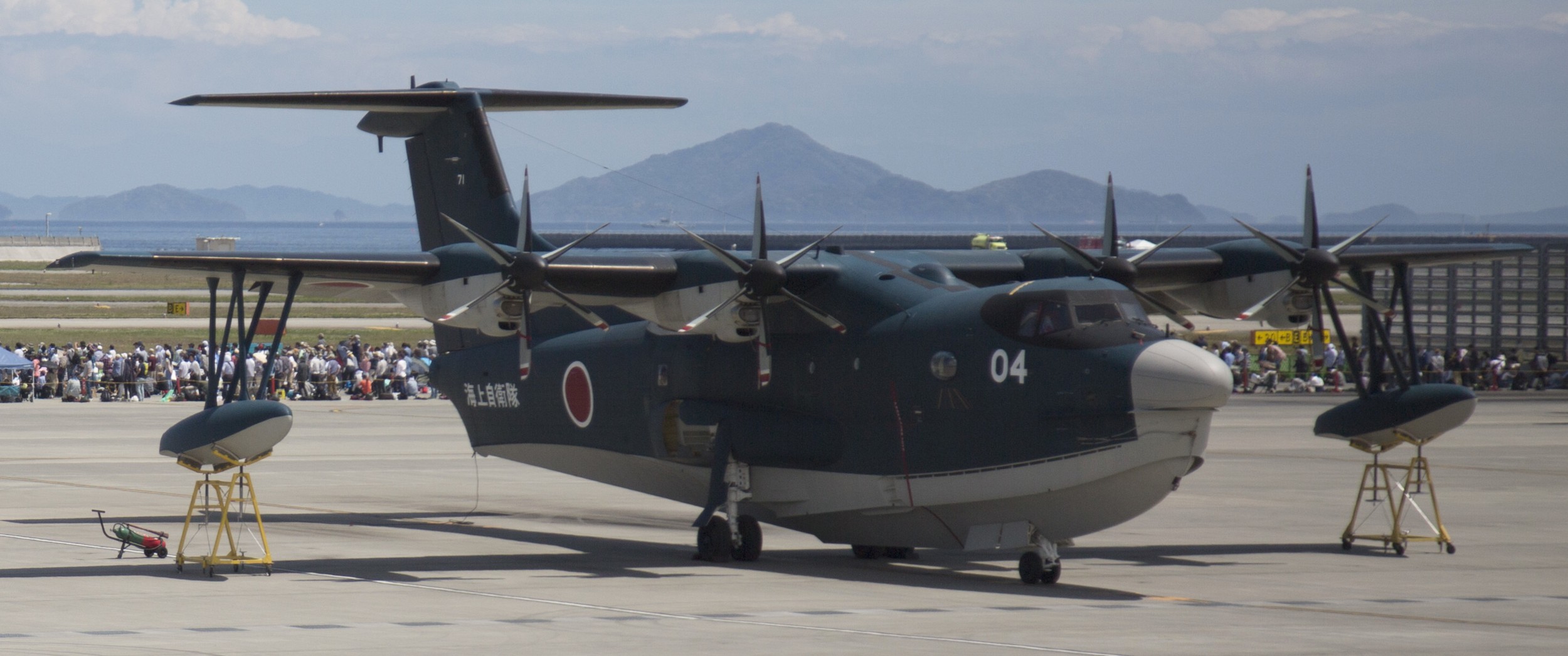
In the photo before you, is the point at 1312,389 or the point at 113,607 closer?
the point at 113,607

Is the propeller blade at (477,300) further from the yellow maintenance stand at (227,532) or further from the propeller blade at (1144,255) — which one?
the propeller blade at (1144,255)

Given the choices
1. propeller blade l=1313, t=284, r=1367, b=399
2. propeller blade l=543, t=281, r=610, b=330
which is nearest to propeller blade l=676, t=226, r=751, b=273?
propeller blade l=543, t=281, r=610, b=330

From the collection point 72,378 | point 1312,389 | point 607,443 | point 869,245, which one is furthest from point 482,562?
point 869,245

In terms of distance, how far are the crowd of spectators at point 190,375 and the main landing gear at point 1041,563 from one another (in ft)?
101

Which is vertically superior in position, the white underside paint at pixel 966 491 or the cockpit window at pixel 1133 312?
the cockpit window at pixel 1133 312

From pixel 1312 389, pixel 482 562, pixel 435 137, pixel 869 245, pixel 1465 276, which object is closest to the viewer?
pixel 482 562

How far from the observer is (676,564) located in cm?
1750

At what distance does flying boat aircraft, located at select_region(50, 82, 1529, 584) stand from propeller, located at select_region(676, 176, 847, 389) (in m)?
0.04

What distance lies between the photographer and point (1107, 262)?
1758 cm

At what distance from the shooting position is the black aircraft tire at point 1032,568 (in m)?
15.5

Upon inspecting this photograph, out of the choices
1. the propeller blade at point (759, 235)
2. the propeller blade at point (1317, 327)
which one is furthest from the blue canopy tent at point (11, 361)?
the propeller blade at point (1317, 327)

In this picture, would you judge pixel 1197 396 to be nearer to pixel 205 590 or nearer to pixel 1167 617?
pixel 1167 617

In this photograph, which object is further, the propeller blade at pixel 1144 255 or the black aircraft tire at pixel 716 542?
the propeller blade at pixel 1144 255

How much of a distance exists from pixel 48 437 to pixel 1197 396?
27730 millimetres
